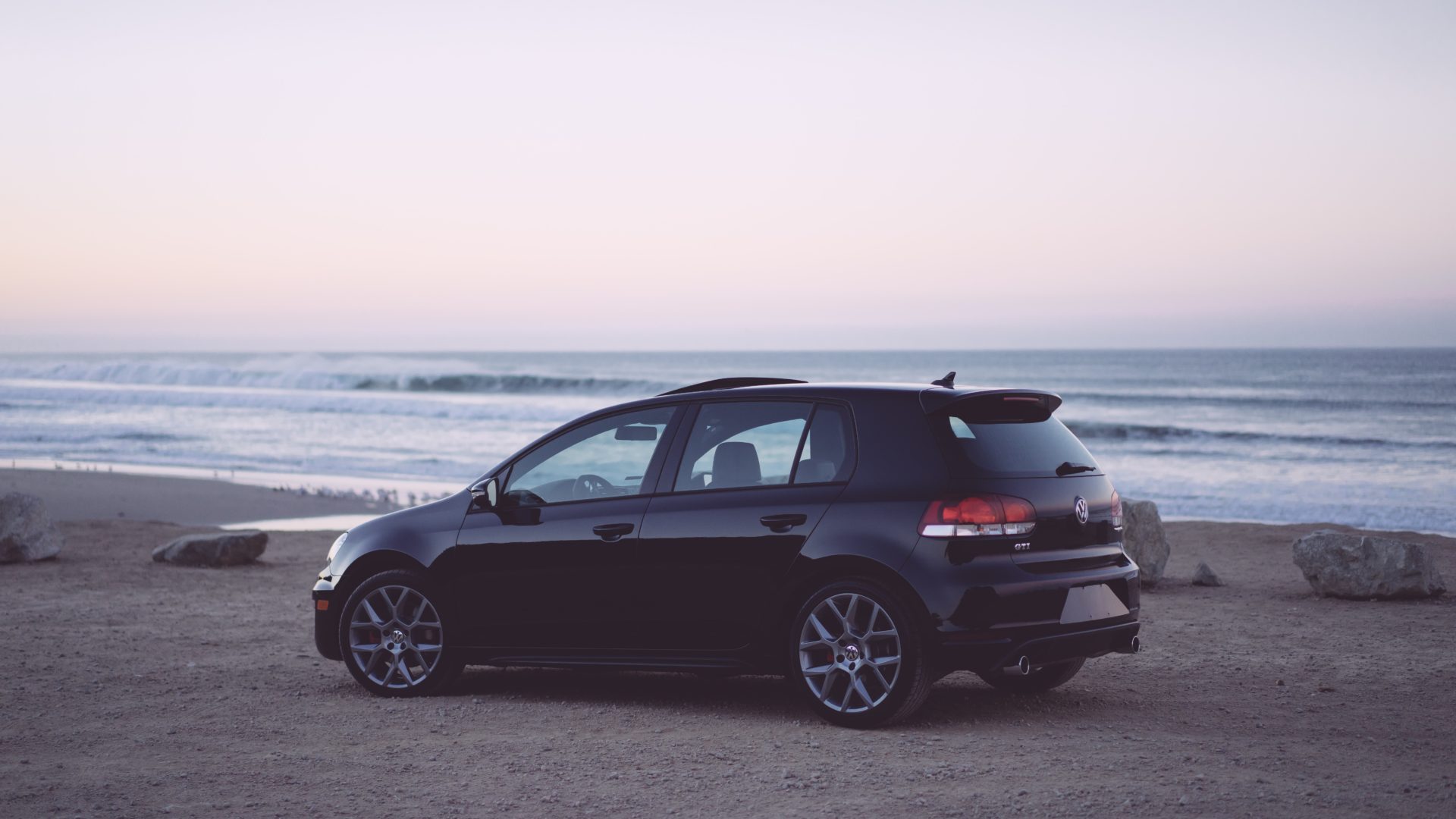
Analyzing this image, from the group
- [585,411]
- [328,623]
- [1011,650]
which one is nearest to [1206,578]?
[1011,650]

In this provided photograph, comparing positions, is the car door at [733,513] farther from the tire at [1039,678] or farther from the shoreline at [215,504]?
the shoreline at [215,504]

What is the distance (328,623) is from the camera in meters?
7.62

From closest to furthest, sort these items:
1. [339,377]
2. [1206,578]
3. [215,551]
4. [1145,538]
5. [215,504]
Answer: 1. [1145,538]
2. [1206,578]
3. [215,551]
4. [215,504]
5. [339,377]

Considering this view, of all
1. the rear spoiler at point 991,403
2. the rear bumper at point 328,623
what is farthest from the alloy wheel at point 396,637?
the rear spoiler at point 991,403

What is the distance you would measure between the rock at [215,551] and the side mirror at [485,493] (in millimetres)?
6765

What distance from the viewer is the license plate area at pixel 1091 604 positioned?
6184mm

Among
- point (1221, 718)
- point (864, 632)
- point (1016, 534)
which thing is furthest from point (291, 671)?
point (1221, 718)

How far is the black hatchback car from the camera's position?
6.08 meters

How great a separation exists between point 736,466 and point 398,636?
2223mm

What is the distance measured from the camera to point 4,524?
12828mm

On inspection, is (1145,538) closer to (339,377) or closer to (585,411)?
(585,411)

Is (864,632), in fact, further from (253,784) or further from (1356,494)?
(1356,494)

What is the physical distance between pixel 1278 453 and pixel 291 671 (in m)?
29.4

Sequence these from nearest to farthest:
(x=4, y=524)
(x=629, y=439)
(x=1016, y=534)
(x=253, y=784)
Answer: (x=253, y=784), (x=1016, y=534), (x=629, y=439), (x=4, y=524)
